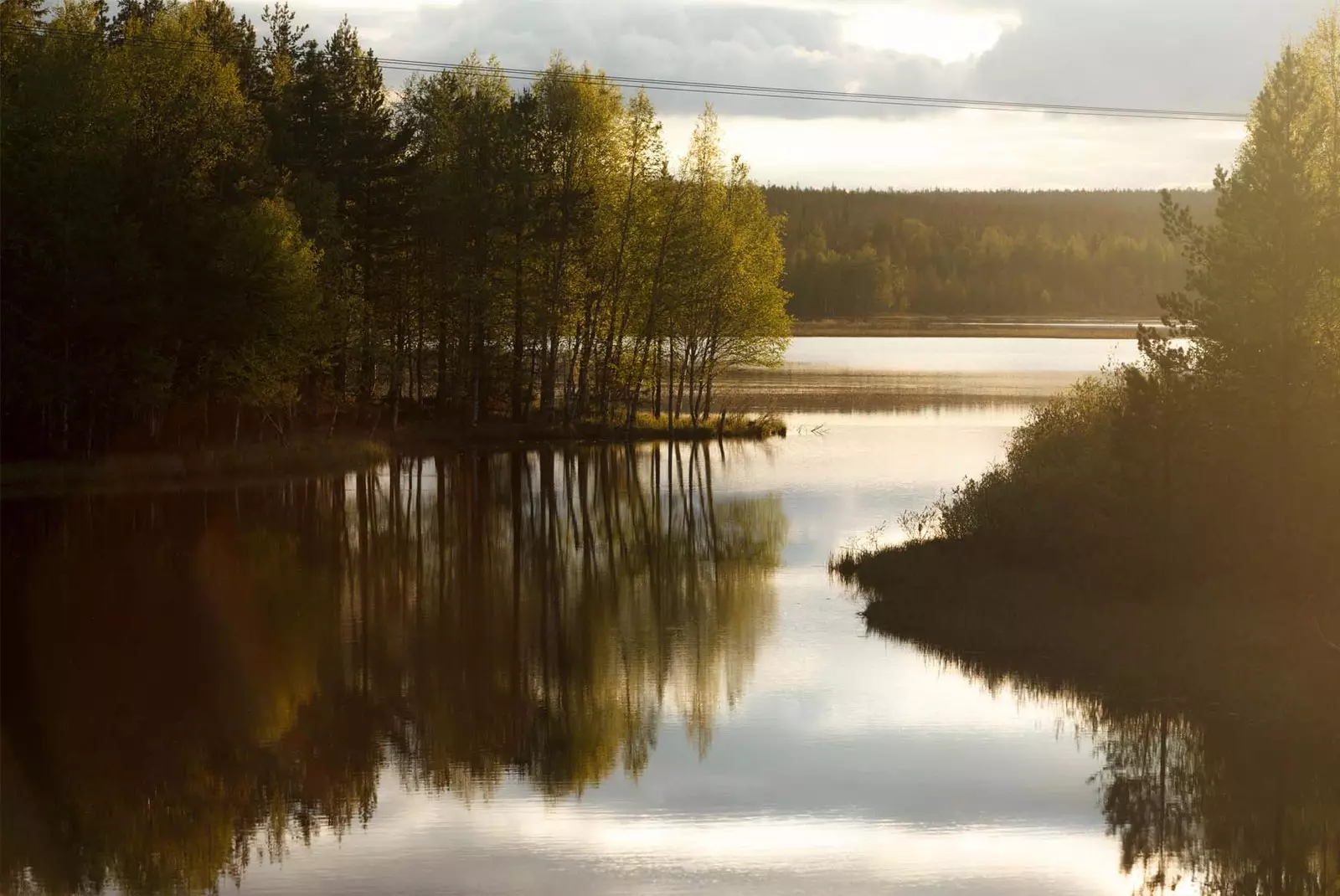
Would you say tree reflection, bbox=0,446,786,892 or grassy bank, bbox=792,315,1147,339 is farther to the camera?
grassy bank, bbox=792,315,1147,339

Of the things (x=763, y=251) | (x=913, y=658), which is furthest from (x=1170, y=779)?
(x=763, y=251)

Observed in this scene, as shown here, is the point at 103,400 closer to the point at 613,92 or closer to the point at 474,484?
the point at 474,484

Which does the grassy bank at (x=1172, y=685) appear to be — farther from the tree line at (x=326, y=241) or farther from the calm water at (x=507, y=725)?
the tree line at (x=326, y=241)

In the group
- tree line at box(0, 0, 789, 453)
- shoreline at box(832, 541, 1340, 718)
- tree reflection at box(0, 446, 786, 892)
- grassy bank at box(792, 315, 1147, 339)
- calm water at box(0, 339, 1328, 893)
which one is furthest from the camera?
grassy bank at box(792, 315, 1147, 339)

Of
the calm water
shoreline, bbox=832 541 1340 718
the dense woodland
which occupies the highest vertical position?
the dense woodland

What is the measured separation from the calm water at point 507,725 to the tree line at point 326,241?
8.84m

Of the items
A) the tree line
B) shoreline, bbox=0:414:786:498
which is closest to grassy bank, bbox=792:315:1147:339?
the tree line

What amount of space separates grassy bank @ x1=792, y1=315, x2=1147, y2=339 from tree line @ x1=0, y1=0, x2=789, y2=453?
88.3 m

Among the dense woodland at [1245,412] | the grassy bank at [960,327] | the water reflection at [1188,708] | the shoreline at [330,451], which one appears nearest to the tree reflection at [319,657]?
the shoreline at [330,451]

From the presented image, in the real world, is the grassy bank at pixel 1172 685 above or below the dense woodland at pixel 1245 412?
below

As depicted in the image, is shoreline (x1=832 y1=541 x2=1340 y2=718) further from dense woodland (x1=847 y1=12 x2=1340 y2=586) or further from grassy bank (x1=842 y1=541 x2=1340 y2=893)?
dense woodland (x1=847 y1=12 x2=1340 y2=586)

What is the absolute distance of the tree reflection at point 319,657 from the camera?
17938mm

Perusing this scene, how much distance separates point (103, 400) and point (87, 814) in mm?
32484

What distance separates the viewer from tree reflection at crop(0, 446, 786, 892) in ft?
58.9
